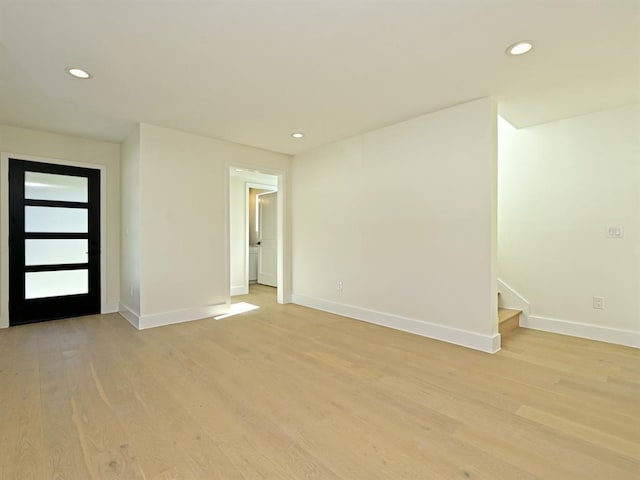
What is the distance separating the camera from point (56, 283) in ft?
14.0

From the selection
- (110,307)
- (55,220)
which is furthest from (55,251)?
(110,307)

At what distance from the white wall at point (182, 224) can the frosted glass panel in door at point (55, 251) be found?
2.79 ft

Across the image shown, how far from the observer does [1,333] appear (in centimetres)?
366

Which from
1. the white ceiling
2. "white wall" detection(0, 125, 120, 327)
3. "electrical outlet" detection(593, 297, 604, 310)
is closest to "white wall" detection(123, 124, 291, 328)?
"white wall" detection(0, 125, 120, 327)

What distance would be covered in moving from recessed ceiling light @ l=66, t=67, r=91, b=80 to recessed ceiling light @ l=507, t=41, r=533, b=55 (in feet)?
10.8

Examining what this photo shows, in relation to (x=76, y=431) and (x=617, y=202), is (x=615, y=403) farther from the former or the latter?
(x=76, y=431)

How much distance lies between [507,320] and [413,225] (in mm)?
1503

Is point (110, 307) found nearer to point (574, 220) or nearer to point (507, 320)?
point (507, 320)

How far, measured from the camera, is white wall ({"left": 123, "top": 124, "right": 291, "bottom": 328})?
12.5ft

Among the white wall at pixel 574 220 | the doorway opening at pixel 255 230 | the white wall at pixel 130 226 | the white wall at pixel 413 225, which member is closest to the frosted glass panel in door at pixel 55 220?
the white wall at pixel 130 226

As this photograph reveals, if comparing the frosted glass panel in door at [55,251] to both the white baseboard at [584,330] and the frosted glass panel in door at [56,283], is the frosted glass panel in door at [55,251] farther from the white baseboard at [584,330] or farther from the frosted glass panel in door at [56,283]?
the white baseboard at [584,330]

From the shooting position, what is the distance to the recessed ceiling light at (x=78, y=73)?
8.31 ft

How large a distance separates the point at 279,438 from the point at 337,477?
16.5 inches

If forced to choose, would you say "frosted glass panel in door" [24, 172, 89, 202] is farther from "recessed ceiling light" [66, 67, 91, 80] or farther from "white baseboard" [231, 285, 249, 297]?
"white baseboard" [231, 285, 249, 297]
